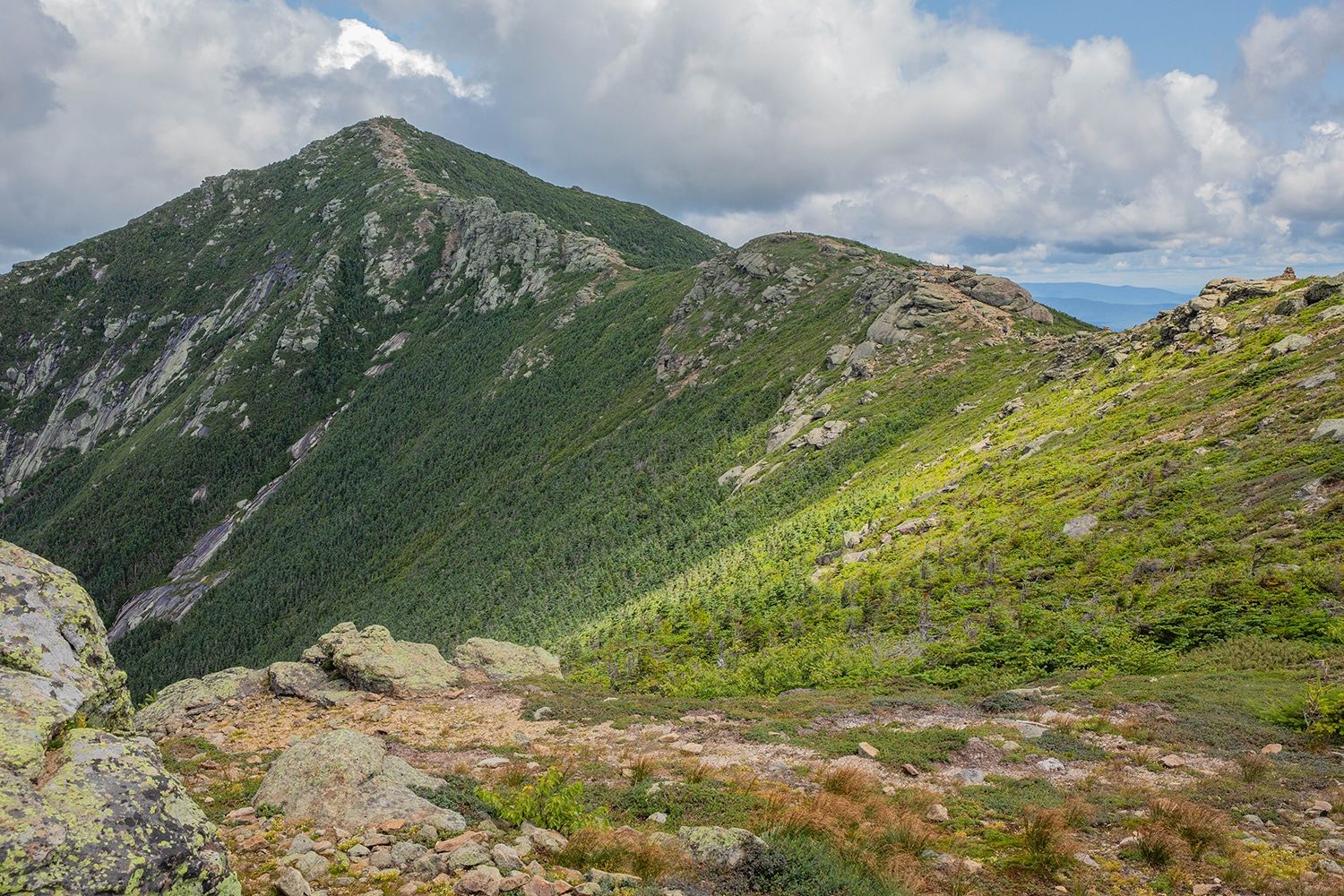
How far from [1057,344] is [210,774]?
2329 inches

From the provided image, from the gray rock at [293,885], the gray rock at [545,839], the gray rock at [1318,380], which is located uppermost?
the gray rock at [1318,380]

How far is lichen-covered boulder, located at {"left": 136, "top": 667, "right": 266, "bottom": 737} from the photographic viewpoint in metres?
17.4

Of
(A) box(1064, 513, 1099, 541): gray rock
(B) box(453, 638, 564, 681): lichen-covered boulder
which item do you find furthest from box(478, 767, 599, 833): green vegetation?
(A) box(1064, 513, 1099, 541): gray rock

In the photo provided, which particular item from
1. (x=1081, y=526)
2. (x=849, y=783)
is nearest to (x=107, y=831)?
(x=849, y=783)

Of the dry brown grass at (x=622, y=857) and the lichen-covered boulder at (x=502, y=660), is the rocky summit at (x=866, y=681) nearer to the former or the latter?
the dry brown grass at (x=622, y=857)

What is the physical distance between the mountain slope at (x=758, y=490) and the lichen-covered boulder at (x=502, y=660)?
3.40 meters

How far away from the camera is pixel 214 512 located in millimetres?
169250

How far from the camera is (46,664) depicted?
779cm

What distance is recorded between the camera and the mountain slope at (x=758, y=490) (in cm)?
2242

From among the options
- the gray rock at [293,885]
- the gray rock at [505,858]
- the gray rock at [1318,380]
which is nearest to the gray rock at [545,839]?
the gray rock at [505,858]

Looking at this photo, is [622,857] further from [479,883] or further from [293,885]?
[293,885]

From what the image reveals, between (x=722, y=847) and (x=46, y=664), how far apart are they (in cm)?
940

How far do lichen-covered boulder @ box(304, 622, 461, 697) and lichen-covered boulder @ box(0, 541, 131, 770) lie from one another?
12.7 metres

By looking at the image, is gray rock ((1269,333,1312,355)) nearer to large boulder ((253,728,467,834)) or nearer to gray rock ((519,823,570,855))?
gray rock ((519,823,570,855))
